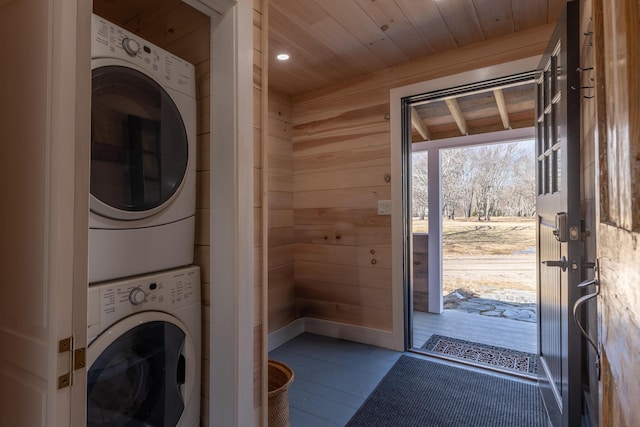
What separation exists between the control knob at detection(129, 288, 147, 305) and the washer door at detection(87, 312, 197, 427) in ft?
0.17

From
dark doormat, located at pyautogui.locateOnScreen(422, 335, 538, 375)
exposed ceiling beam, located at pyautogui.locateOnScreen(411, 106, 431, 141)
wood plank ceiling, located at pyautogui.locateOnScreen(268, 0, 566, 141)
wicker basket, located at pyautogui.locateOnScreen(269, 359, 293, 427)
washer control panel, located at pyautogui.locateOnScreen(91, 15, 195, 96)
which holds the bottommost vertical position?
dark doormat, located at pyautogui.locateOnScreen(422, 335, 538, 375)

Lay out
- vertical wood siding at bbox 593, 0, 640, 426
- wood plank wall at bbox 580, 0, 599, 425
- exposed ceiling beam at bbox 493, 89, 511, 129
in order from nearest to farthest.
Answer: vertical wood siding at bbox 593, 0, 640, 426, wood plank wall at bbox 580, 0, 599, 425, exposed ceiling beam at bbox 493, 89, 511, 129

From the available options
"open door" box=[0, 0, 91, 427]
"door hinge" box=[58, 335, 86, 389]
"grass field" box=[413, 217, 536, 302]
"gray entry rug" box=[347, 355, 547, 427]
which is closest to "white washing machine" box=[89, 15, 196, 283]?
"open door" box=[0, 0, 91, 427]

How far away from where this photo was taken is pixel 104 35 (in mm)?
1136

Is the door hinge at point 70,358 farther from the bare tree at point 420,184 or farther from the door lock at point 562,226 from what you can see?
the bare tree at point 420,184

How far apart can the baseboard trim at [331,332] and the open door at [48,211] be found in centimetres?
218

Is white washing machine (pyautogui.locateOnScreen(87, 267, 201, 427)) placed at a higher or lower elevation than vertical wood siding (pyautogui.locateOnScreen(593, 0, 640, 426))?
lower

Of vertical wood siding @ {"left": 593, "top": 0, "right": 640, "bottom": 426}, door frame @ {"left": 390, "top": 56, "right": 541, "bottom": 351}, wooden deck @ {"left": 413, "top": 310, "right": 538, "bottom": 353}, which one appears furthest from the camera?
wooden deck @ {"left": 413, "top": 310, "right": 538, "bottom": 353}

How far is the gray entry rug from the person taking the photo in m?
1.77

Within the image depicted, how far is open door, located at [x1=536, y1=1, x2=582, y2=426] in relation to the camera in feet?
3.92

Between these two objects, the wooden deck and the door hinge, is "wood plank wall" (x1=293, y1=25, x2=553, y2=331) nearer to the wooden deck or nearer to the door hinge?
the wooden deck

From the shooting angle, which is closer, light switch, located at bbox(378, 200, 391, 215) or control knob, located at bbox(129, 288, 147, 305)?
control knob, located at bbox(129, 288, 147, 305)

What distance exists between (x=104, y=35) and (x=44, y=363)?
41.8 inches

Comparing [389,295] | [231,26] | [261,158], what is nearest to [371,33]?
[231,26]
